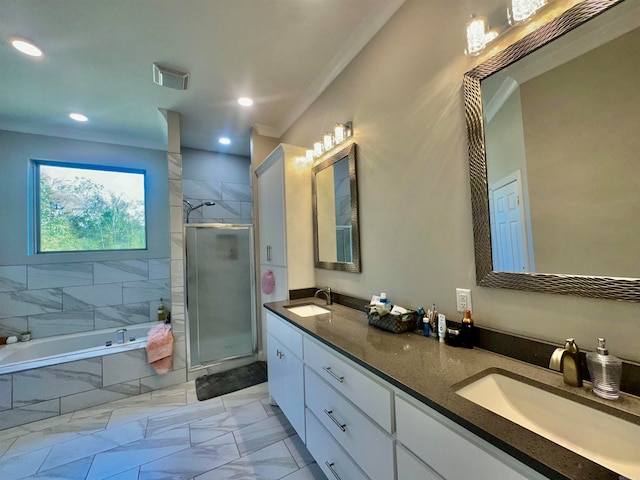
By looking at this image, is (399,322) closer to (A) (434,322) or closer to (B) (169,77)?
(A) (434,322)

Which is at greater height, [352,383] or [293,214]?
[293,214]

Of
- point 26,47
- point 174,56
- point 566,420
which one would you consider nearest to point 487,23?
point 566,420

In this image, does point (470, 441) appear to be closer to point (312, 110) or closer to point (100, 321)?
point (312, 110)

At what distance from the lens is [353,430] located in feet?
3.63

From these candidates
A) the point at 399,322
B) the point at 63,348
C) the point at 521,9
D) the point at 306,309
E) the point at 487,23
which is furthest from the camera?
the point at 63,348

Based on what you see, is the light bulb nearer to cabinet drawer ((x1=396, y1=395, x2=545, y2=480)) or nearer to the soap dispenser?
the soap dispenser

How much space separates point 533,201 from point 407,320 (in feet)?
2.54

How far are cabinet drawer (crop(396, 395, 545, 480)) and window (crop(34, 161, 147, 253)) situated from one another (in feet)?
12.2

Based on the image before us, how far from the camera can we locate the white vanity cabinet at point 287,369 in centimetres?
161

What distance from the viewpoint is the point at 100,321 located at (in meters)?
3.14

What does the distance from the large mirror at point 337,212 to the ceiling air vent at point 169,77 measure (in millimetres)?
1291

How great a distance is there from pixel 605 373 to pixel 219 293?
3034mm

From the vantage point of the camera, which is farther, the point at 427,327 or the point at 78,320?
the point at 78,320

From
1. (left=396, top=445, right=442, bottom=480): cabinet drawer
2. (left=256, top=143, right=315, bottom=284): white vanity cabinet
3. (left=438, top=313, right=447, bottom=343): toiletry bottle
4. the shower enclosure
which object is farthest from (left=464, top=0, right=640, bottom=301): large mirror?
the shower enclosure
